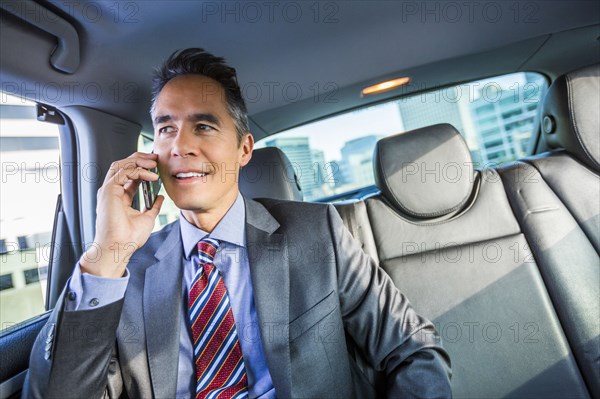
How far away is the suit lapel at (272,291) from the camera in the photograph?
1.30 m

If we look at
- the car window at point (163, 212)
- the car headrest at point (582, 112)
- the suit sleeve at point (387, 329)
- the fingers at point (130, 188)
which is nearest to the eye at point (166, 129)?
the fingers at point (130, 188)

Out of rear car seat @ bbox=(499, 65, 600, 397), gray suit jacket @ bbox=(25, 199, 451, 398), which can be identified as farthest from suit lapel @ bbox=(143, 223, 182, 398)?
rear car seat @ bbox=(499, 65, 600, 397)

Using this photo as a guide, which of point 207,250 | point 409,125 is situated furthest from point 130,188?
point 409,125

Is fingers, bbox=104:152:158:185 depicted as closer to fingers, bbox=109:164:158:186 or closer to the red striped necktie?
fingers, bbox=109:164:158:186

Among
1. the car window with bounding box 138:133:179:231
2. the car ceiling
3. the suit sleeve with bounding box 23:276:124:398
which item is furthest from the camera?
the car window with bounding box 138:133:179:231

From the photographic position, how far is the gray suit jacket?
1.13m

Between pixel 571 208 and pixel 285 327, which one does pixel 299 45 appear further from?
pixel 571 208

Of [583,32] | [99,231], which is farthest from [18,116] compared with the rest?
[583,32]

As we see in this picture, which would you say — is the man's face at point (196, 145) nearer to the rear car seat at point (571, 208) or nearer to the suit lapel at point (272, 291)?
the suit lapel at point (272, 291)

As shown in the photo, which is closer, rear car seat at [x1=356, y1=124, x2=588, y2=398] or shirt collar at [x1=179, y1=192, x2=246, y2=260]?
shirt collar at [x1=179, y1=192, x2=246, y2=260]

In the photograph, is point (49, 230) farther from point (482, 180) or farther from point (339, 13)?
point (482, 180)

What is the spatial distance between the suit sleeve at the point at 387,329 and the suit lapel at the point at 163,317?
0.60 metres

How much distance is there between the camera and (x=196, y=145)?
1.43 m

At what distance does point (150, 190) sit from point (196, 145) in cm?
23
